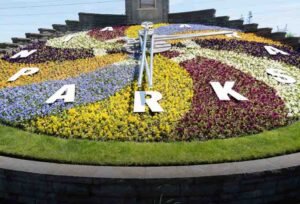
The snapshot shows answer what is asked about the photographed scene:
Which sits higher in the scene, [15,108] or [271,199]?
[15,108]

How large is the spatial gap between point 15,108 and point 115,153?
3.38 metres

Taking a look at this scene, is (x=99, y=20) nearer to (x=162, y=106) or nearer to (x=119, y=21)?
(x=119, y=21)

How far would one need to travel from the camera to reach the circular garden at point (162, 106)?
6223mm

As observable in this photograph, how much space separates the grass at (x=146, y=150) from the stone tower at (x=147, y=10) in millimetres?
12613

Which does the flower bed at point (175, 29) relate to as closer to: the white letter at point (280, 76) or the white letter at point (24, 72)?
the white letter at point (280, 76)

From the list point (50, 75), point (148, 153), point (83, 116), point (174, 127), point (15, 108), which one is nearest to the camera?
point (148, 153)

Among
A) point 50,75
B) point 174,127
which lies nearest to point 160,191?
point 174,127

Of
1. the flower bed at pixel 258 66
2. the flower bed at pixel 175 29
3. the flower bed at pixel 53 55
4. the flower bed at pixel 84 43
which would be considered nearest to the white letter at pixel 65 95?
the flower bed at pixel 53 55

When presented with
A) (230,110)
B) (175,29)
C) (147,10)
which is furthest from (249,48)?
(147,10)

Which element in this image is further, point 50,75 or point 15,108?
point 50,75

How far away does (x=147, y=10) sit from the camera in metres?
18.4

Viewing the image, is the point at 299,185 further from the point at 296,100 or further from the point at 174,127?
the point at 296,100

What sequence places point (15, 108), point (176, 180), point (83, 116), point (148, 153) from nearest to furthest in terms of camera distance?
point (176, 180) < point (148, 153) < point (83, 116) < point (15, 108)

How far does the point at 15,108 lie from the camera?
8297mm
